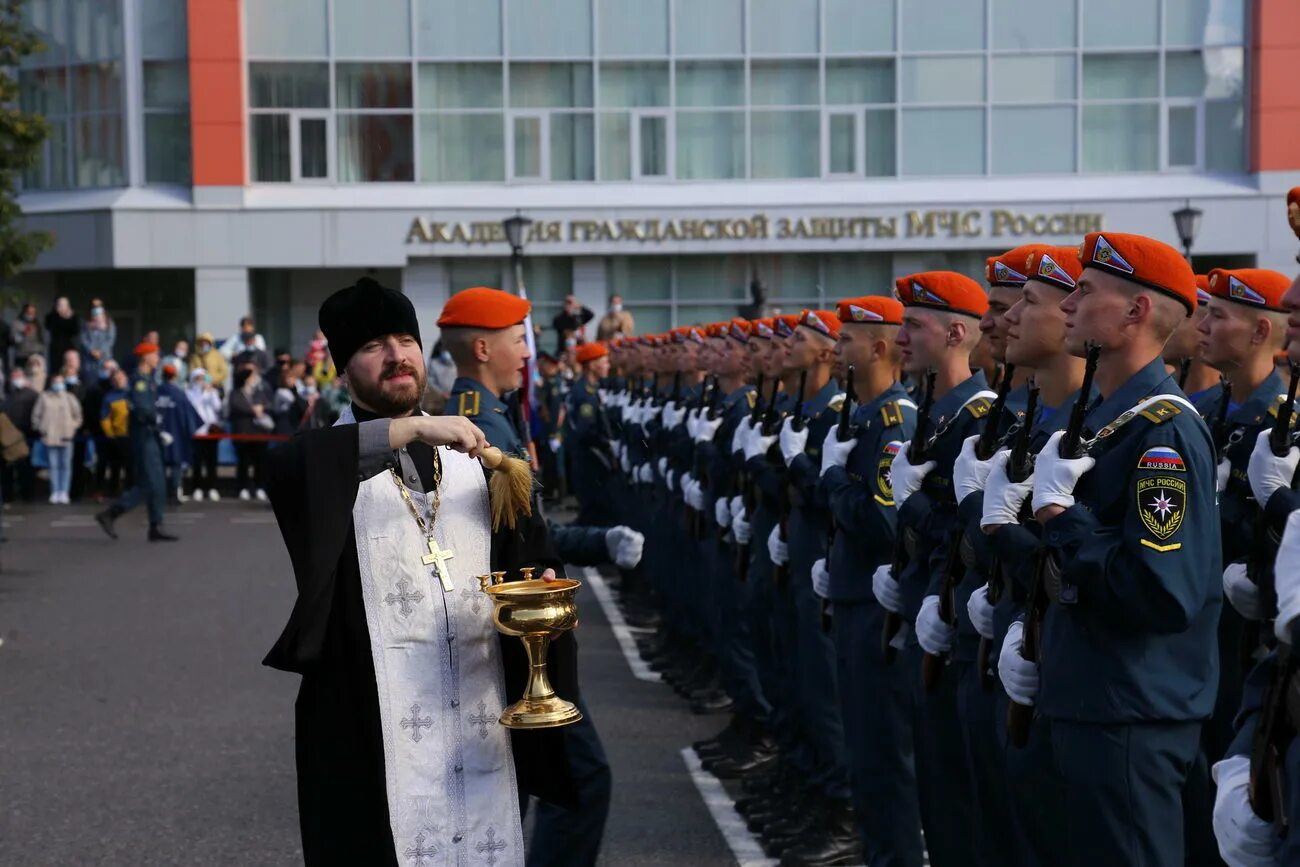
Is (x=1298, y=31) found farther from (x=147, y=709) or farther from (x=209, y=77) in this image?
(x=147, y=709)

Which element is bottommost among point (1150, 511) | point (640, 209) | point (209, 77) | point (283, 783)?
point (283, 783)

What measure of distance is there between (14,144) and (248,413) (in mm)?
5586

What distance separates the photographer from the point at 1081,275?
5117mm

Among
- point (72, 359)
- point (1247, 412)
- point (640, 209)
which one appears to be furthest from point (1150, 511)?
point (640, 209)

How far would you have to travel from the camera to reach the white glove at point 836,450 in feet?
25.0

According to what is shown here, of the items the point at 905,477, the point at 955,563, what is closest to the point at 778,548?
the point at 905,477

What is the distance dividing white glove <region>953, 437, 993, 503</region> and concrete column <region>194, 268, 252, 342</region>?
108 feet

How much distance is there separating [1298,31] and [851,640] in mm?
32615

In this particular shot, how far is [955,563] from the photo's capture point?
19.9 feet

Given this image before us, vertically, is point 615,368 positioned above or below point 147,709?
above

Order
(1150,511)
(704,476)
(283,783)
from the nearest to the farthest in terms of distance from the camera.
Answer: (1150,511) < (283,783) < (704,476)

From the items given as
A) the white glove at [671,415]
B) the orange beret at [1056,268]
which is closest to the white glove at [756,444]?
the white glove at [671,415]

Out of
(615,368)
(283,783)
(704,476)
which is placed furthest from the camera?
(615,368)

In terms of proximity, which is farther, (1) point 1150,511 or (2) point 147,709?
(2) point 147,709
